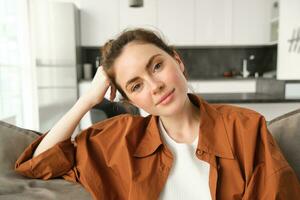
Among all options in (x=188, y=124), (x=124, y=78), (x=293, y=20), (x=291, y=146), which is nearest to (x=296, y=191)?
(x=291, y=146)

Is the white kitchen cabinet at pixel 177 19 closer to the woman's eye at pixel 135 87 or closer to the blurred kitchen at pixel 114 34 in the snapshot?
the blurred kitchen at pixel 114 34

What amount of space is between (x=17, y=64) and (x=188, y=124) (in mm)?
2540

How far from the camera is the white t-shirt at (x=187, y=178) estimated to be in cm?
93

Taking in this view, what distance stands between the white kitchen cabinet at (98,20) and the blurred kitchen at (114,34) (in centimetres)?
1

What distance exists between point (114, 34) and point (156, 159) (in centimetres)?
336

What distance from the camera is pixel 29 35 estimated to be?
10.0 ft

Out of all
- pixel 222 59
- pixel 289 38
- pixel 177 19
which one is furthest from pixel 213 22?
pixel 289 38

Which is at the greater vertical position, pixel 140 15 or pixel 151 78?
pixel 140 15

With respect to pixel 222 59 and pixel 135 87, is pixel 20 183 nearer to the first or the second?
pixel 135 87

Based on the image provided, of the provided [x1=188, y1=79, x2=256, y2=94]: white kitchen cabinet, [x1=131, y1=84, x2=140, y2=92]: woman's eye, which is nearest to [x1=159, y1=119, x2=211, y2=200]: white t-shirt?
[x1=131, y1=84, x2=140, y2=92]: woman's eye

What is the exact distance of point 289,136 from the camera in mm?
943

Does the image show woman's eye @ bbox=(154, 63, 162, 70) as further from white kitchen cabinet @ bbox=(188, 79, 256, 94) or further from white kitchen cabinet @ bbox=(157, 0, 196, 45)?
white kitchen cabinet @ bbox=(157, 0, 196, 45)

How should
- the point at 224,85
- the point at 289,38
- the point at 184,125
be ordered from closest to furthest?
the point at 184,125 < the point at 289,38 < the point at 224,85

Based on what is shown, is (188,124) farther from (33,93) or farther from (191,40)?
(191,40)
